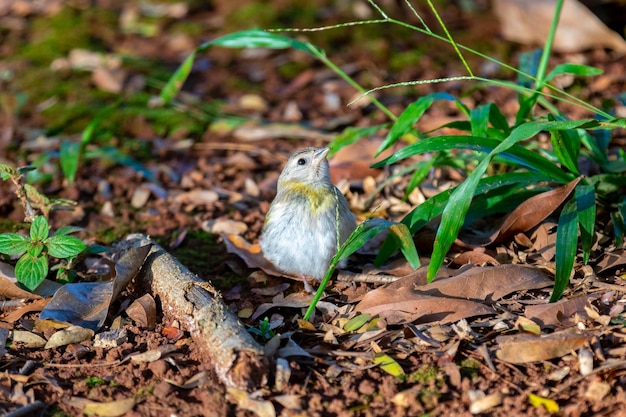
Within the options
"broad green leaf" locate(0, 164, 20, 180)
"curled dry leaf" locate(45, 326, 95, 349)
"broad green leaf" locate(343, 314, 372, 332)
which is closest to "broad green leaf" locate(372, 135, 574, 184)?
"broad green leaf" locate(343, 314, 372, 332)

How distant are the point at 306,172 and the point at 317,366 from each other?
1604 millimetres

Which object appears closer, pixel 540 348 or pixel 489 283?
pixel 540 348

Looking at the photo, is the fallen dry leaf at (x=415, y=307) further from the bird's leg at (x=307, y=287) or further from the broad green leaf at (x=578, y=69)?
the broad green leaf at (x=578, y=69)

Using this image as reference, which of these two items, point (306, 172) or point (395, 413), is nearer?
point (395, 413)

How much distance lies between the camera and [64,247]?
448 centimetres

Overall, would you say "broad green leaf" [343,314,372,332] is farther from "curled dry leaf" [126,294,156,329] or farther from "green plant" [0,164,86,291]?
"green plant" [0,164,86,291]

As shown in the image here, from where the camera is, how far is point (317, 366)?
3.95 metres

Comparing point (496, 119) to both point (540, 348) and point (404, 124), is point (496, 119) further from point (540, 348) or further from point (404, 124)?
point (540, 348)

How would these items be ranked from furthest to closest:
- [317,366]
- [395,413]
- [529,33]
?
1. [529,33]
2. [317,366]
3. [395,413]

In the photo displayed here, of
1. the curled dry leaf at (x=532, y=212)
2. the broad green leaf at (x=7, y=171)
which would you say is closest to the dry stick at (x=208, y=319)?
the broad green leaf at (x=7, y=171)

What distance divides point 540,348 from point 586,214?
1.04 m

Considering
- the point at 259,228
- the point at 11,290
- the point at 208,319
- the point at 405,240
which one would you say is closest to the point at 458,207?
the point at 405,240

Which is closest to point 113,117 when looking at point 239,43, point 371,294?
point 239,43

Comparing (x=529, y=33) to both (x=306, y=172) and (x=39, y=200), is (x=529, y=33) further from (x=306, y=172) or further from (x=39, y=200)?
(x=39, y=200)
